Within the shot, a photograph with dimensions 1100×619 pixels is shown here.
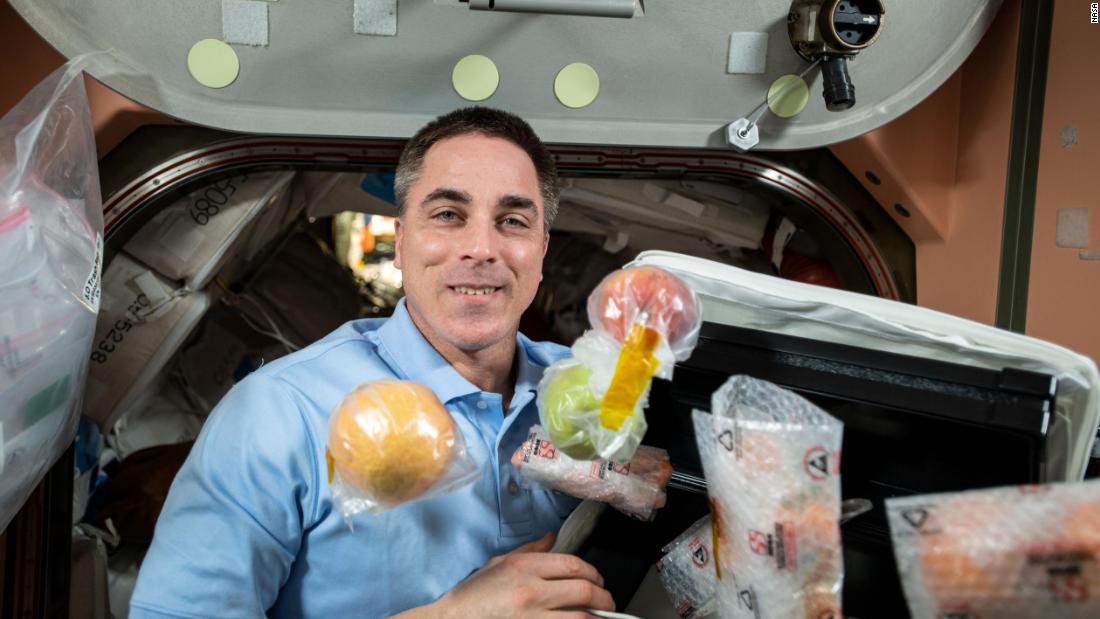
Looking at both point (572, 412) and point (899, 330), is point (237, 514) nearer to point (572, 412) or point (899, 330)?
point (572, 412)

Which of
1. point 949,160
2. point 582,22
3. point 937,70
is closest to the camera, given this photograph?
point 582,22

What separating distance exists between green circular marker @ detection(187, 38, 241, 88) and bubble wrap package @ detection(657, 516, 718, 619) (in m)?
1.35

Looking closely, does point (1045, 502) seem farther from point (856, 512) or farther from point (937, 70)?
point (937, 70)

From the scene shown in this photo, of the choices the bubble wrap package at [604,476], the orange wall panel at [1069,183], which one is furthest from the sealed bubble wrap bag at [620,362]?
the orange wall panel at [1069,183]

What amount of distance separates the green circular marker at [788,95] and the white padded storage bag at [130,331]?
1662mm

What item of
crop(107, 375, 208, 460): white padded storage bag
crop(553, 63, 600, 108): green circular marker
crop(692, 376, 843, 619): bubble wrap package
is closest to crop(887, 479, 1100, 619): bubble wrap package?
crop(692, 376, 843, 619): bubble wrap package

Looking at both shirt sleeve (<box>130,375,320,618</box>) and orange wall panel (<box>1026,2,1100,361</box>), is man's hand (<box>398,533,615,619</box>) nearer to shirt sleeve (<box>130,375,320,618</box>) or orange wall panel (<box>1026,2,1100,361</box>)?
shirt sleeve (<box>130,375,320,618</box>)

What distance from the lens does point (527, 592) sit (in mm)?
1117

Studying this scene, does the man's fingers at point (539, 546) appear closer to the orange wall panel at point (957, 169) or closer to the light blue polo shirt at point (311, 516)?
the light blue polo shirt at point (311, 516)

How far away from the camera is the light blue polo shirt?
116 centimetres

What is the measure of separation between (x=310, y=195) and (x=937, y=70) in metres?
1.77

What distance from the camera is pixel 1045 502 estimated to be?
2.63 feet

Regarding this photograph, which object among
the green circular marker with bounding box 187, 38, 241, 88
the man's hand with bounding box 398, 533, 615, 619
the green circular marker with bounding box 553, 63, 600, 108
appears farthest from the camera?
the green circular marker with bounding box 553, 63, 600, 108

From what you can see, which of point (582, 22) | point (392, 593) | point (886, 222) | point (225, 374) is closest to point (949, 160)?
point (886, 222)
